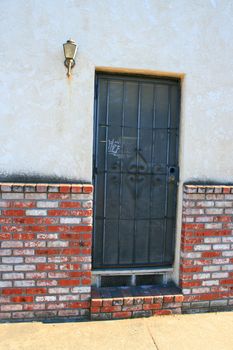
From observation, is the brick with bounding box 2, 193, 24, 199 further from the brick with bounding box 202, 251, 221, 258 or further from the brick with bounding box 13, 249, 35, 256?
the brick with bounding box 202, 251, 221, 258

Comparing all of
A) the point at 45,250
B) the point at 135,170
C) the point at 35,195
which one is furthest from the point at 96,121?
the point at 45,250

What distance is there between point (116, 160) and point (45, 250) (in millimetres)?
1069

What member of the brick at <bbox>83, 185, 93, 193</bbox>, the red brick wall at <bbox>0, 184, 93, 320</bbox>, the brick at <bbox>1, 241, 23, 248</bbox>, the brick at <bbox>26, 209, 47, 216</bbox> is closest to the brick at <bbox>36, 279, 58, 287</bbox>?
the red brick wall at <bbox>0, 184, 93, 320</bbox>

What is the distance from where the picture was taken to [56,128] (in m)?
2.76

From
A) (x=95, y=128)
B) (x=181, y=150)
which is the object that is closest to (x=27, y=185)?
(x=95, y=128)

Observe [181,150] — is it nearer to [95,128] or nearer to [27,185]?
[95,128]

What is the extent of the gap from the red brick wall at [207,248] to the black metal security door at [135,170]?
0.23m

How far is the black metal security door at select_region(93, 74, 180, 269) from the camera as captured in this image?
2.98m

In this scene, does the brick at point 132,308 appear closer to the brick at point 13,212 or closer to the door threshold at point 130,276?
the door threshold at point 130,276

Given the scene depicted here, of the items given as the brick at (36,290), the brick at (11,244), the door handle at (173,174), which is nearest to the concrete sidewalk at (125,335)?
the brick at (36,290)

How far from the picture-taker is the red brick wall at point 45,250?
271 cm

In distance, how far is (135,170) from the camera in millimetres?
3057

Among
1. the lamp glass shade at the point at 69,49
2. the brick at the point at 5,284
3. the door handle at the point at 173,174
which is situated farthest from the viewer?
the door handle at the point at 173,174

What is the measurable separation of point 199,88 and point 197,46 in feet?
1.30
